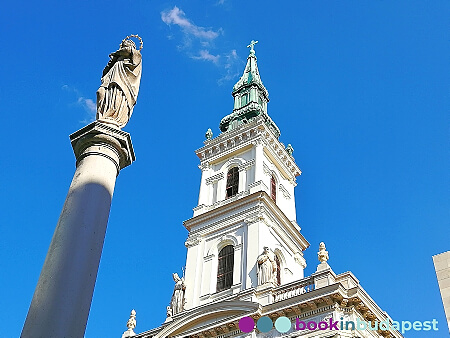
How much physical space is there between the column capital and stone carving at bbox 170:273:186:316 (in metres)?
20.5

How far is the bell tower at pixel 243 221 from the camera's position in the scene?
30.5m

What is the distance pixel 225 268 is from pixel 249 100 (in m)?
18.0

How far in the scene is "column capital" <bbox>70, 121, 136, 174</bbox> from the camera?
420 inches

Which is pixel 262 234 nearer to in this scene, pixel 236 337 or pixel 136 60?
pixel 236 337

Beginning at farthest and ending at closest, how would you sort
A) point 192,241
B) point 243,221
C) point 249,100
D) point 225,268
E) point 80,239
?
point 249,100, point 192,241, point 243,221, point 225,268, point 80,239

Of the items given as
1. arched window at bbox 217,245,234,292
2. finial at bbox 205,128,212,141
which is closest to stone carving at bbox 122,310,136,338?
arched window at bbox 217,245,234,292

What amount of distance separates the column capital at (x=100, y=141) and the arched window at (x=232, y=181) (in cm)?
2477

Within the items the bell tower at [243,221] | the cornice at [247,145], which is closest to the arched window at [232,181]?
the bell tower at [243,221]

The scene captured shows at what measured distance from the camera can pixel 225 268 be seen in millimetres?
31750

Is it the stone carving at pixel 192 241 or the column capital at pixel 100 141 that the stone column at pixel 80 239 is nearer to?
the column capital at pixel 100 141

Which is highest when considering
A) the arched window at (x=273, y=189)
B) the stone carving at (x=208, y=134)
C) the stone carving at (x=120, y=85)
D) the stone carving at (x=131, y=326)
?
the stone carving at (x=208, y=134)

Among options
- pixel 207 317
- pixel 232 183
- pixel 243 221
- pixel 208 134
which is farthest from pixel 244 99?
pixel 207 317

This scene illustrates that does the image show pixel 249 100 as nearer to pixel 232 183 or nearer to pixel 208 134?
pixel 208 134

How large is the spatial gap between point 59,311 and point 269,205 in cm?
2527
